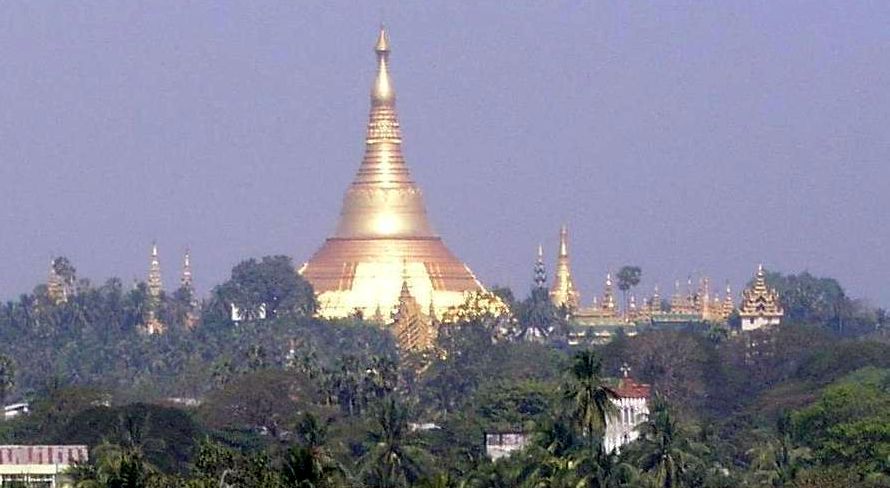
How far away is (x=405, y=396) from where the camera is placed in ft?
516

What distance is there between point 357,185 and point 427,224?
3.93 metres

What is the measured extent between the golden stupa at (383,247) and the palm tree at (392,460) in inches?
3104

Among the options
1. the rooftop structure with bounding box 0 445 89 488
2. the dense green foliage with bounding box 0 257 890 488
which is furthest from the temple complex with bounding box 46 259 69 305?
the rooftop structure with bounding box 0 445 89 488

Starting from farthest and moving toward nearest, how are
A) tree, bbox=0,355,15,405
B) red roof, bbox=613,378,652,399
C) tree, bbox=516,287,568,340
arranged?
1. tree, bbox=516,287,568,340
2. tree, bbox=0,355,15,405
3. red roof, bbox=613,378,652,399

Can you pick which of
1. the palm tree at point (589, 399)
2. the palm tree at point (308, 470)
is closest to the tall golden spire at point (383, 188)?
the palm tree at point (589, 399)

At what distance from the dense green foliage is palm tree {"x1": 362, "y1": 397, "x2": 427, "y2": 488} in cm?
7

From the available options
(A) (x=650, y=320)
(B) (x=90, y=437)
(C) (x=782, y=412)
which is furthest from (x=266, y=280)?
(B) (x=90, y=437)

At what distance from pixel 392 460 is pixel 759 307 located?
84897 millimetres

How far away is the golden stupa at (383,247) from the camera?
188375 mm

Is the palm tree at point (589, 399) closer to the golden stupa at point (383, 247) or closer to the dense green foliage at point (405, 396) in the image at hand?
the dense green foliage at point (405, 396)

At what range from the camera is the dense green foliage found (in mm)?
100250

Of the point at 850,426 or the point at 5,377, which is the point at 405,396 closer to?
the point at 5,377

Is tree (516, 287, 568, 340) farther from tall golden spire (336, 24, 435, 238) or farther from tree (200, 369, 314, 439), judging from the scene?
tree (200, 369, 314, 439)

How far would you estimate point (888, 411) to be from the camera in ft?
398
